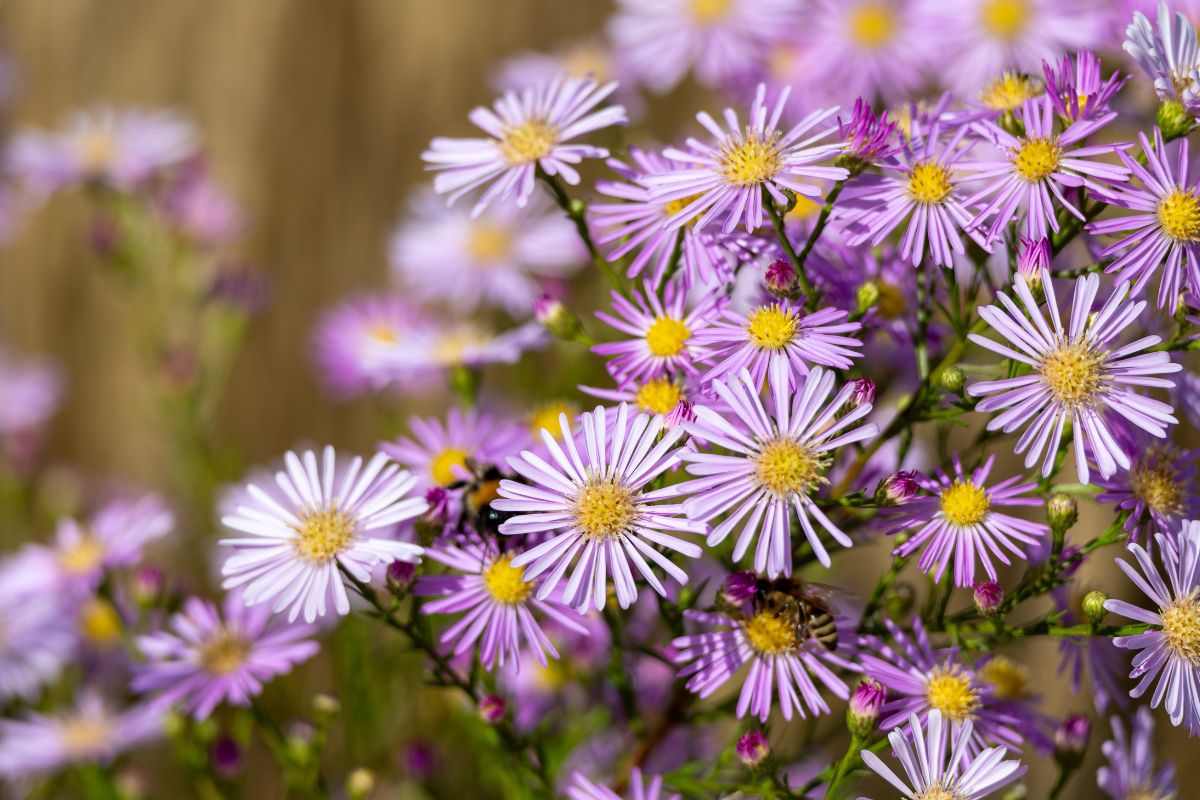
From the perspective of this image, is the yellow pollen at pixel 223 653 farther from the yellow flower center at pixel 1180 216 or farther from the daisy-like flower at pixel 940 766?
the yellow flower center at pixel 1180 216

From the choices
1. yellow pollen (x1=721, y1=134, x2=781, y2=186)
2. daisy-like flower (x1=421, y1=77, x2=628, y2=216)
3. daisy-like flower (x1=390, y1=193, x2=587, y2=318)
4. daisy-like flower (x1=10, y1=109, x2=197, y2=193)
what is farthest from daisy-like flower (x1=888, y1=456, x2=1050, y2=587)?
daisy-like flower (x1=10, y1=109, x2=197, y2=193)

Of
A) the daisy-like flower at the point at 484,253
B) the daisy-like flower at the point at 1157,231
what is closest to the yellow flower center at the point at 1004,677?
the daisy-like flower at the point at 1157,231

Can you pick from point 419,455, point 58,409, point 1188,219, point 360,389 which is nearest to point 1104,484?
point 1188,219

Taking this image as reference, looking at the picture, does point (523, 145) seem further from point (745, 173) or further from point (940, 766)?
point (940, 766)

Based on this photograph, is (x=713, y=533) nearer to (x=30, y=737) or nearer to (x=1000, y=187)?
(x=1000, y=187)

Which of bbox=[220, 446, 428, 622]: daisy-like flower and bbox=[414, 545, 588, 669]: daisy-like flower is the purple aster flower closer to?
bbox=[414, 545, 588, 669]: daisy-like flower
